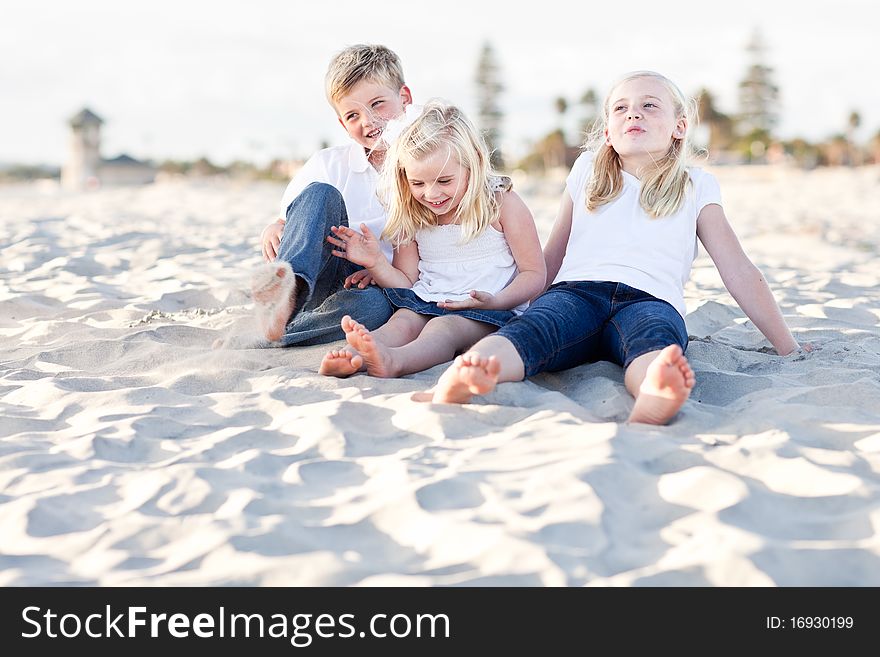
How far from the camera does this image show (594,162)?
325 cm

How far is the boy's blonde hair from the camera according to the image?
3342 mm

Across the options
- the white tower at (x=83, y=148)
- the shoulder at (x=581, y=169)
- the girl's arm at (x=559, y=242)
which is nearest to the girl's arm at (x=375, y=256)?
the girl's arm at (x=559, y=242)

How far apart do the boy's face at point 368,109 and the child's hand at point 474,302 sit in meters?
0.67

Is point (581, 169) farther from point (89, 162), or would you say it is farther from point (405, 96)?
point (89, 162)

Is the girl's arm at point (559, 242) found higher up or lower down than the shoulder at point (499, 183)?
lower down

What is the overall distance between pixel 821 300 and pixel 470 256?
7.21 feet

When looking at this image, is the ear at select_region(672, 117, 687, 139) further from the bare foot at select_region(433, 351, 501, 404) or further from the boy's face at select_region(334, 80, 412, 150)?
the bare foot at select_region(433, 351, 501, 404)

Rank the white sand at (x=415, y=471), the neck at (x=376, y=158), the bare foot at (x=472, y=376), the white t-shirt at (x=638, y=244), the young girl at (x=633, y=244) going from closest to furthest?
the white sand at (x=415, y=471), the bare foot at (x=472, y=376), the young girl at (x=633, y=244), the white t-shirt at (x=638, y=244), the neck at (x=376, y=158)

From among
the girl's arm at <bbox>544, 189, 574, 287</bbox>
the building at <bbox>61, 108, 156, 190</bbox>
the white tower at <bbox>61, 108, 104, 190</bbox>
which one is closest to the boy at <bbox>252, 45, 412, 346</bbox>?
the girl's arm at <bbox>544, 189, 574, 287</bbox>

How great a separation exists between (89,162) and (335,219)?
1254 inches

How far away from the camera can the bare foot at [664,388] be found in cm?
226

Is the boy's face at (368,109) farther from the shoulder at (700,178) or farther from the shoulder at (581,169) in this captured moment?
the shoulder at (700,178)
